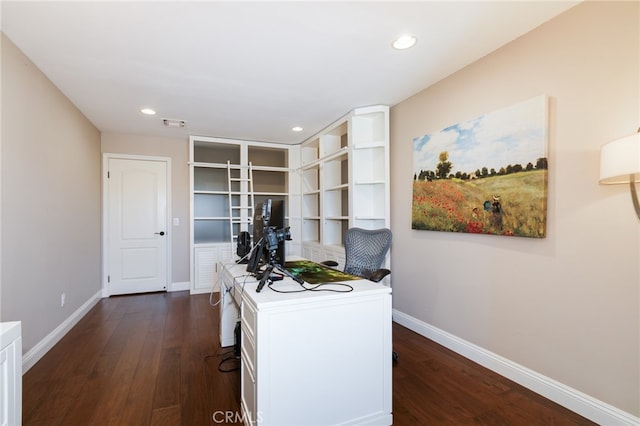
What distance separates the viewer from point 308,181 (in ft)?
16.9

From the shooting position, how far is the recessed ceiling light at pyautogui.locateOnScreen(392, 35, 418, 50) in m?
2.08

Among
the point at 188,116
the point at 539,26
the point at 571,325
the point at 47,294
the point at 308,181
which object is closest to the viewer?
the point at 571,325

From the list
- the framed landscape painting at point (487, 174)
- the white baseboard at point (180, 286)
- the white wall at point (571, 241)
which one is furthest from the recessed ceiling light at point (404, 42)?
the white baseboard at point (180, 286)

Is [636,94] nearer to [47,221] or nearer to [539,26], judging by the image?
[539,26]

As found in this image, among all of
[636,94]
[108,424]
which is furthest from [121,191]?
[636,94]

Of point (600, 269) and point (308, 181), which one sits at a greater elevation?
point (308, 181)

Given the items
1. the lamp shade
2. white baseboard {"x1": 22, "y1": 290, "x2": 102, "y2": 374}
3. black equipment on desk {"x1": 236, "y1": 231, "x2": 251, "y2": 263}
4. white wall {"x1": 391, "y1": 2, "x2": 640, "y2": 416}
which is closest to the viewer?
the lamp shade

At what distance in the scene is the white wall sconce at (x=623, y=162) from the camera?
4.37 ft

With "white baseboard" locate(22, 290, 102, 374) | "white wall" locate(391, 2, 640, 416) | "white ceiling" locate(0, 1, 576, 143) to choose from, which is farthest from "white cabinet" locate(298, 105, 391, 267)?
"white baseboard" locate(22, 290, 102, 374)

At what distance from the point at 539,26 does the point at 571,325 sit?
1.93 meters

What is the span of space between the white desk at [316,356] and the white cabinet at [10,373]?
91cm

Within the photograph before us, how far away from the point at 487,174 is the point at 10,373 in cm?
289

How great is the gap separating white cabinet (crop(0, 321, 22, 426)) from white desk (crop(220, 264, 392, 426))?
91 cm

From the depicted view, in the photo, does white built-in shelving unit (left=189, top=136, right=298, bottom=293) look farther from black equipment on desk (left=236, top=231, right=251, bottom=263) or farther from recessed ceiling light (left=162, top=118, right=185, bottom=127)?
black equipment on desk (left=236, top=231, right=251, bottom=263)
